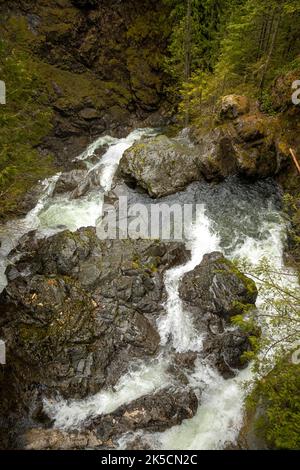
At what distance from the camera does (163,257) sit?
11.1m

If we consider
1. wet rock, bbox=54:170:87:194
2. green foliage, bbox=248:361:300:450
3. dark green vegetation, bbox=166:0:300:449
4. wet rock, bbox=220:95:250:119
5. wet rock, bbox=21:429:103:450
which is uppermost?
dark green vegetation, bbox=166:0:300:449

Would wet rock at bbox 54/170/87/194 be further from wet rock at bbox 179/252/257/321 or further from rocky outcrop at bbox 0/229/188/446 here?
wet rock at bbox 179/252/257/321

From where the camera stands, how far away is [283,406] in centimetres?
604

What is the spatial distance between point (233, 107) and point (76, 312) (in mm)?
10533

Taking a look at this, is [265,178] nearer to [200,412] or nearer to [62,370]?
[200,412]

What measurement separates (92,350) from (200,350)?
9.60 ft

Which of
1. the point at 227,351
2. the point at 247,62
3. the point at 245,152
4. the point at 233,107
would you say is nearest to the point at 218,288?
the point at 227,351

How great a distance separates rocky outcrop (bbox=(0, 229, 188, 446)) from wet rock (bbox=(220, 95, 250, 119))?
21.7 ft

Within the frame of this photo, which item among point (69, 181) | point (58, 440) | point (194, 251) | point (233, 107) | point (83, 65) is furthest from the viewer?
point (83, 65)

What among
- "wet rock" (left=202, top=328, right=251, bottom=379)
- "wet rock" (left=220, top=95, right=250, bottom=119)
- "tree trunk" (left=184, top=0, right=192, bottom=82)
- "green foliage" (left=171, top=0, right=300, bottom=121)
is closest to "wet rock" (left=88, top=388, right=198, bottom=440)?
"wet rock" (left=202, top=328, right=251, bottom=379)

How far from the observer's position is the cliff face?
18.0 metres

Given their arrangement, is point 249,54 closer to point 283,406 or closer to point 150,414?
point 283,406

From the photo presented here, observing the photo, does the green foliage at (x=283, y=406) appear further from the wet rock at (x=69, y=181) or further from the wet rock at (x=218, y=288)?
the wet rock at (x=69, y=181)

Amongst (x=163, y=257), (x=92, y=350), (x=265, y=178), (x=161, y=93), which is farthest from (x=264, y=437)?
(x=161, y=93)
